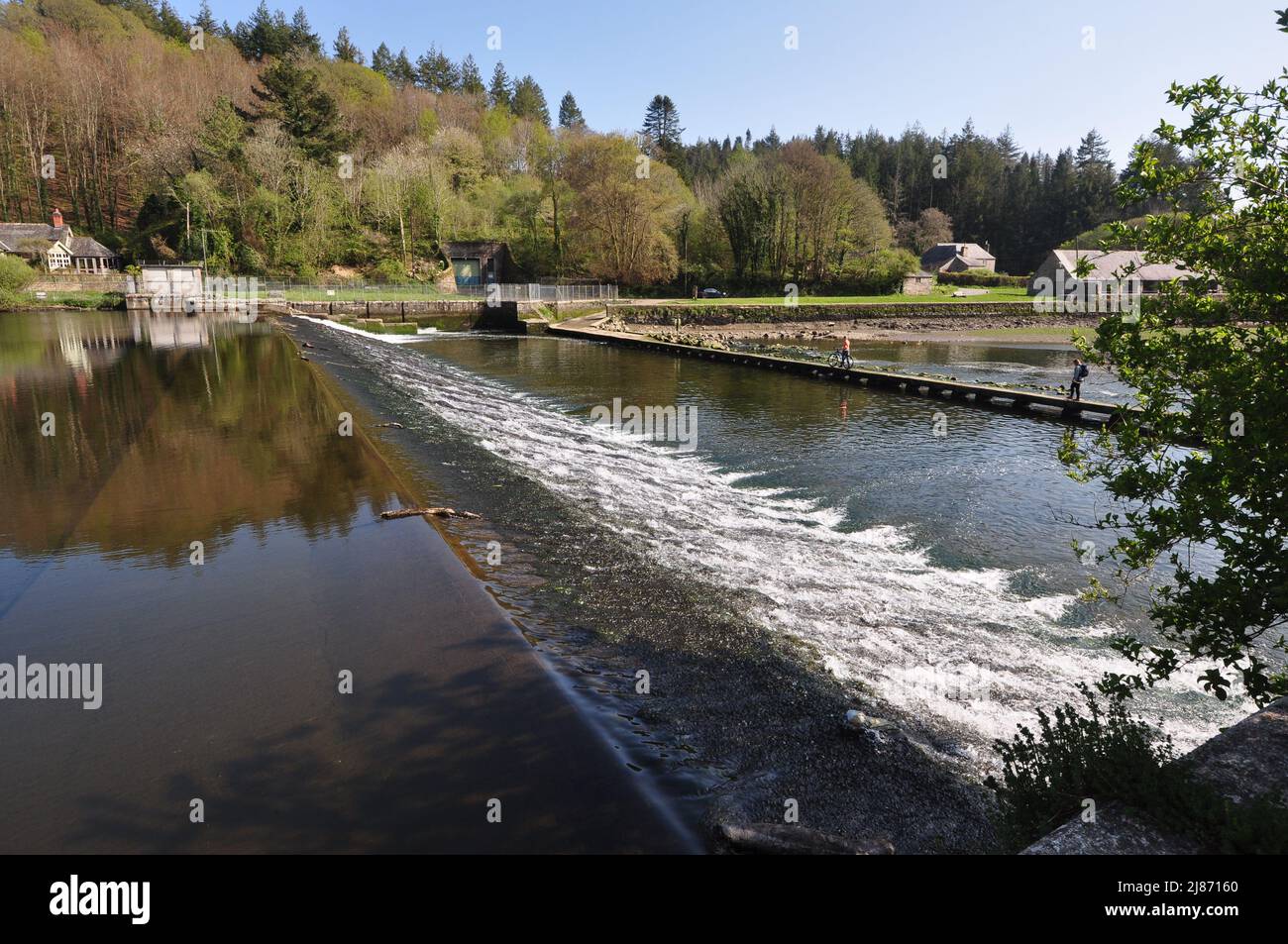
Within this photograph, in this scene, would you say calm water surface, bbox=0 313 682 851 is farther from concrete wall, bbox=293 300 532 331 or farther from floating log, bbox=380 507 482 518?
concrete wall, bbox=293 300 532 331

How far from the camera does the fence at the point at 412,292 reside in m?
65.1

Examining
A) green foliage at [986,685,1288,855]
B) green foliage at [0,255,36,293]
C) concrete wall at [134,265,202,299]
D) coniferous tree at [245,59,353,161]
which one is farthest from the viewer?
coniferous tree at [245,59,353,161]

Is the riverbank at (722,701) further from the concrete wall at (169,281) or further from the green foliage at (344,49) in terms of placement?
the green foliage at (344,49)

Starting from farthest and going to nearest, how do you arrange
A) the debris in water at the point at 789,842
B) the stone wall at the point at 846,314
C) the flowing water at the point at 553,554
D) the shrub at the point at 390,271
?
the shrub at the point at 390,271 → the stone wall at the point at 846,314 → the flowing water at the point at 553,554 → the debris in water at the point at 789,842

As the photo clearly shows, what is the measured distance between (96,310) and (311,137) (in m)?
32.4

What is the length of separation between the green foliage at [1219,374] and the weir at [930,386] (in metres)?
11.7

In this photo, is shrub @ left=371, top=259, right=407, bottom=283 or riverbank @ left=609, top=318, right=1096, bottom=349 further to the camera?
shrub @ left=371, top=259, right=407, bottom=283

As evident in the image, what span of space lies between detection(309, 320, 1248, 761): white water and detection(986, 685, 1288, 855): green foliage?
1749mm

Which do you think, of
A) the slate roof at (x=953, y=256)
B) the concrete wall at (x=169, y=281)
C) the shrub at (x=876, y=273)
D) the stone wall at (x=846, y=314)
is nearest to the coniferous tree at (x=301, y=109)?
the concrete wall at (x=169, y=281)

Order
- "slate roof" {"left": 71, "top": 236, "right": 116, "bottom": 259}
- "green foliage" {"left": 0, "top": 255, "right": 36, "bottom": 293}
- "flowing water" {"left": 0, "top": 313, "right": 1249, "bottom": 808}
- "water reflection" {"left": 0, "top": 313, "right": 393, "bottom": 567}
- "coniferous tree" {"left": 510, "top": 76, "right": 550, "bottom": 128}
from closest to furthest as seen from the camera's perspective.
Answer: "flowing water" {"left": 0, "top": 313, "right": 1249, "bottom": 808} < "water reflection" {"left": 0, "top": 313, "right": 393, "bottom": 567} < "green foliage" {"left": 0, "top": 255, "right": 36, "bottom": 293} < "slate roof" {"left": 71, "top": 236, "right": 116, "bottom": 259} < "coniferous tree" {"left": 510, "top": 76, "right": 550, "bottom": 128}

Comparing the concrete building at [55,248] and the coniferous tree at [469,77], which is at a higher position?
the coniferous tree at [469,77]

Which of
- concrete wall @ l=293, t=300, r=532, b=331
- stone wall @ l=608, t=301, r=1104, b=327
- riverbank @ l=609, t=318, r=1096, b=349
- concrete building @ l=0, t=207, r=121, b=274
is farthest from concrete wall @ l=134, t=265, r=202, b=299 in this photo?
riverbank @ l=609, t=318, r=1096, b=349

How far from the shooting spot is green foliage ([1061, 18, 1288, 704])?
486cm

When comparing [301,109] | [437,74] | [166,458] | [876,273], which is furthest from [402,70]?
[166,458]
